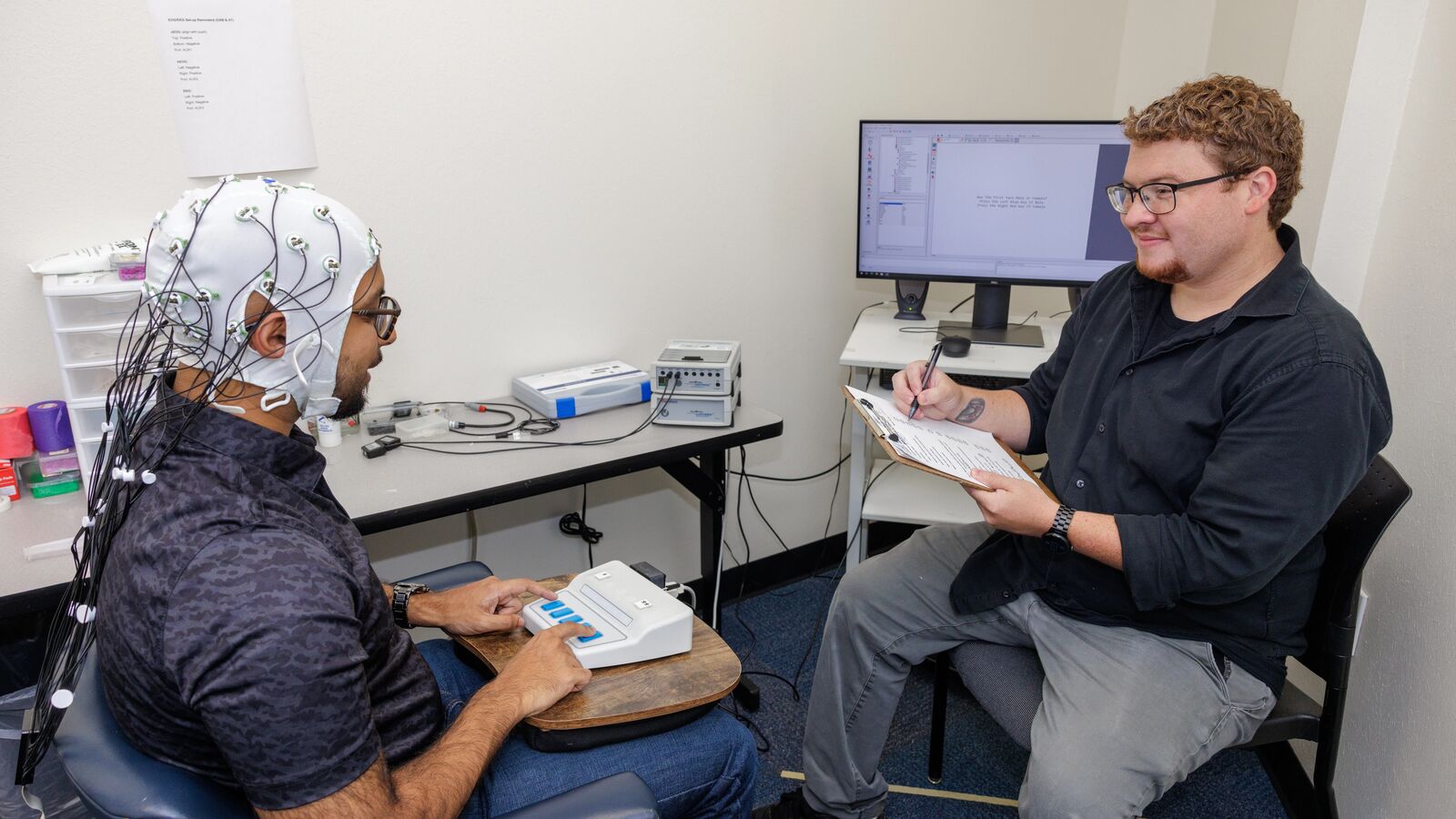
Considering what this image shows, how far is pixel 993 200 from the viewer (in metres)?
2.29

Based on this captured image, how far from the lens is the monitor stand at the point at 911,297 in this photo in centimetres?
253

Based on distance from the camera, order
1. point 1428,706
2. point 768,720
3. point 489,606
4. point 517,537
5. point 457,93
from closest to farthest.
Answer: point 489,606
point 1428,706
point 457,93
point 768,720
point 517,537

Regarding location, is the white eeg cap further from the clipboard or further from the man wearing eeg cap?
the clipboard

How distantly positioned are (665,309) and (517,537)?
718 mm

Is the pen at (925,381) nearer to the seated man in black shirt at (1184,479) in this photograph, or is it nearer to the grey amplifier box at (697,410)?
the seated man in black shirt at (1184,479)

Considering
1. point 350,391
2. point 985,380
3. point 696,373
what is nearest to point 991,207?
point 985,380

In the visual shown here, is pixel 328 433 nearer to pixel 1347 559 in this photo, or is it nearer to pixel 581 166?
pixel 581 166

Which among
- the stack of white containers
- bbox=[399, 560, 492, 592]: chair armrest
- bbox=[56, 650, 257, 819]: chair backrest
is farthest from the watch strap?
the stack of white containers

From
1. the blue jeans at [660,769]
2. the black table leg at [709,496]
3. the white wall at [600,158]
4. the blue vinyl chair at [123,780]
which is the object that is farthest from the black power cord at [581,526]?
the blue vinyl chair at [123,780]

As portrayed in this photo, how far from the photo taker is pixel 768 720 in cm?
219

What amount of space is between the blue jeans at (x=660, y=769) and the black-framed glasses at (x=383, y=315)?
0.51 meters

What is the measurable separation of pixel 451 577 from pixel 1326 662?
4.65 ft

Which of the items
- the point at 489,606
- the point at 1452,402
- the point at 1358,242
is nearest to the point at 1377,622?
the point at 1452,402

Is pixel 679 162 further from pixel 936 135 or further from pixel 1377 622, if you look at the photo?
pixel 1377 622
